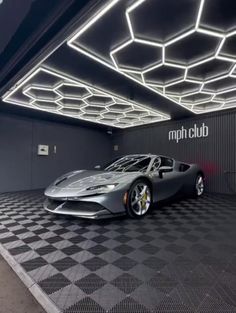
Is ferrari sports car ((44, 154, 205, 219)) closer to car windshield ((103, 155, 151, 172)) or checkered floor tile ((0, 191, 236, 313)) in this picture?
car windshield ((103, 155, 151, 172))

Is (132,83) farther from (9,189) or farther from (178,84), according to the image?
(9,189)

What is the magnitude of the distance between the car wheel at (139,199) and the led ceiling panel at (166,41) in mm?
1848

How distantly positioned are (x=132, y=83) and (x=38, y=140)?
4.07 m

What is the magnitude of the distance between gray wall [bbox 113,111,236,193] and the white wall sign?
0.10 m

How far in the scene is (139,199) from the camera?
121 inches

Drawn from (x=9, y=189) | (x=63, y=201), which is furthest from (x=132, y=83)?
(x=9, y=189)

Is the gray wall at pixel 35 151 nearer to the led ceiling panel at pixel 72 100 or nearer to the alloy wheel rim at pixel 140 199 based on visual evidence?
the led ceiling panel at pixel 72 100

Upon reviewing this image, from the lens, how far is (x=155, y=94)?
14.0 ft

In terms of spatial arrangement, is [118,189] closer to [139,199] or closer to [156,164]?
[139,199]

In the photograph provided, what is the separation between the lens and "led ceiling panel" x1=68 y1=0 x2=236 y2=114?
198 centimetres

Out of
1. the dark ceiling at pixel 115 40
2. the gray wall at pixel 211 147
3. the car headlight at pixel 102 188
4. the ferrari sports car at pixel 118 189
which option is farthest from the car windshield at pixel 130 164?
the gray wall at pixel 211 147

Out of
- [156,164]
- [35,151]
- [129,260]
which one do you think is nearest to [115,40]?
[156,164]

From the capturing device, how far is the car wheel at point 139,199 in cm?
290

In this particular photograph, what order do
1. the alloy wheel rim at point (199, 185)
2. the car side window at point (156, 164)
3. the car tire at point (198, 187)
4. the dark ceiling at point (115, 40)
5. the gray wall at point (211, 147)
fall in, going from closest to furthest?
the dark ceiling at point (115, 40) < the car side window at point (156, 164) < the car tire at point (198, 187) < the alloy wheel rim at point (199, 185) < the gray wall at point (211, 147)
